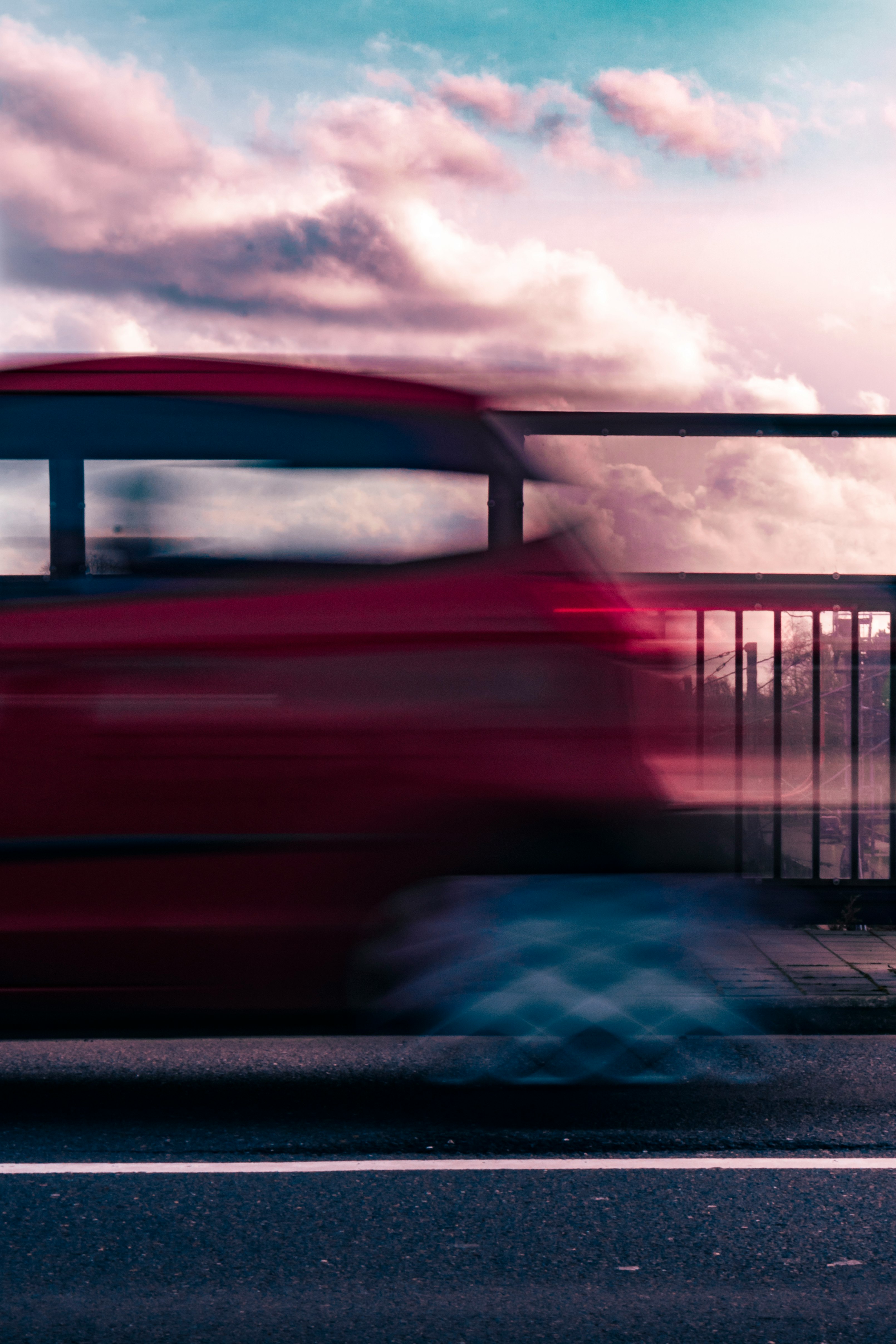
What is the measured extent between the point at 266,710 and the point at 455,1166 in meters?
1.45

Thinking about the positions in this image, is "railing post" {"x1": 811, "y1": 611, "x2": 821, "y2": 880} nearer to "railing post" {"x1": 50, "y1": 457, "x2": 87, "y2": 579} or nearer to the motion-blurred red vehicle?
the motion-blurred red vehicle

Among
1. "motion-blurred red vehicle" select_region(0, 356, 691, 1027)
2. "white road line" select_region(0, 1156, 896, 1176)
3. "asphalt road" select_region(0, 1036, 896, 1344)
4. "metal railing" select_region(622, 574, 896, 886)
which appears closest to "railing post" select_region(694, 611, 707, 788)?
"metal railing" select_region(622, 574, 896, 886)

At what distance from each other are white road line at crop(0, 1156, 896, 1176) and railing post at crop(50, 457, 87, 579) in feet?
5.68

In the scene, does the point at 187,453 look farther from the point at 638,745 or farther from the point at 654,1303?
the point at 654,1303

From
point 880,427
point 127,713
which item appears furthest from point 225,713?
point 880,427

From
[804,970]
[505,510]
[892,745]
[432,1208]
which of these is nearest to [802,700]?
[892,745]

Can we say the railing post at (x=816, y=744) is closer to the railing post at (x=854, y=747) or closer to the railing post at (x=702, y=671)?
the railing post at (x=854, y=747)

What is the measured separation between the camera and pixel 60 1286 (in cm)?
302

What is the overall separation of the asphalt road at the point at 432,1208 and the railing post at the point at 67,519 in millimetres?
1761

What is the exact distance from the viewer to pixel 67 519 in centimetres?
378

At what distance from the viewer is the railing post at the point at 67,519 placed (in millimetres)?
3781

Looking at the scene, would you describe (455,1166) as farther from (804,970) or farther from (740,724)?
(740,724)

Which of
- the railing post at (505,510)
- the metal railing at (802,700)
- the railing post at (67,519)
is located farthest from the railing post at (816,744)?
the railing post at (67,519)

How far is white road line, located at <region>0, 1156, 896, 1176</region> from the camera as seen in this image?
3.75 m
